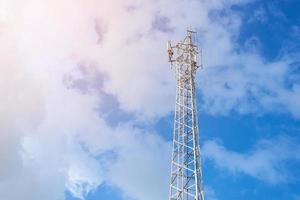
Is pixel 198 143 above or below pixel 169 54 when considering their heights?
below

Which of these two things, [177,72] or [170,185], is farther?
[177,72]

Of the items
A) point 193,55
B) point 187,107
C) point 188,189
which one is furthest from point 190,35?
point 188,189

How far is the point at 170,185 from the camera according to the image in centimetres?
5700

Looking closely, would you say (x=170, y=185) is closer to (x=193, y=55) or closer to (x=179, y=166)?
(x=179, y=166)

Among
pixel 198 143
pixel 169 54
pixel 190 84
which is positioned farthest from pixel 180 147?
pixel 169 54

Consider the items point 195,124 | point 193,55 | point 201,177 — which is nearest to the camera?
point 201,177

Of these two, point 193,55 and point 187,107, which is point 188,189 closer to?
point 187,107

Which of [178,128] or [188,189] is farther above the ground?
[178,128]

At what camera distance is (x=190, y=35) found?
64.8 meters

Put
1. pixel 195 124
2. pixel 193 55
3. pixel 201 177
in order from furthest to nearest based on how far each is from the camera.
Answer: pixel 193 55, pixel 195 124, pixel 201 177

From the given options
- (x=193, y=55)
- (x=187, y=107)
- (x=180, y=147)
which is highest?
(x=193, y=55)

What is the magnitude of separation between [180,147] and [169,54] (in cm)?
1048

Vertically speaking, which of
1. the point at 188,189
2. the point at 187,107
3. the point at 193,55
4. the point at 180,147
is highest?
the point at 193,55

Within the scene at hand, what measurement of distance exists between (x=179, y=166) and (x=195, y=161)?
1710 millimetres
